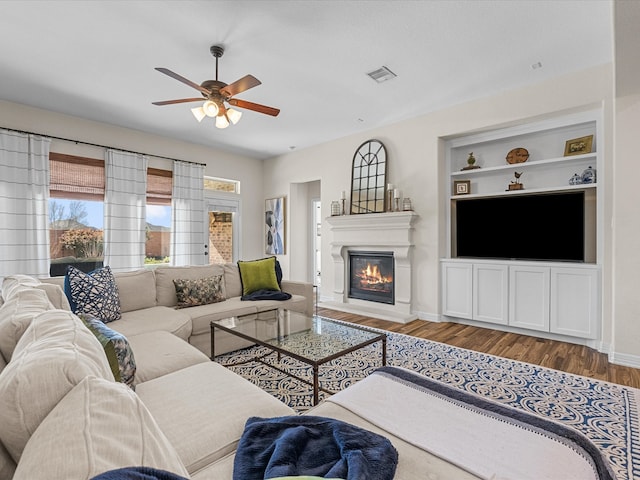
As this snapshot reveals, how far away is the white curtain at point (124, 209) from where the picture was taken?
4672 millimetres

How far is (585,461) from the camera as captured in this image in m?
1.07

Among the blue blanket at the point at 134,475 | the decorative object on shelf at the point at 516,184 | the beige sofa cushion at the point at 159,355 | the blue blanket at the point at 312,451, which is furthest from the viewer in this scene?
the decorative object on shelf at the point at 516,184

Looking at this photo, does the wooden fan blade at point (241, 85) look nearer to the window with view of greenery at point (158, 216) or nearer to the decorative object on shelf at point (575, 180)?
the window with view of greenery at point (158, 216)

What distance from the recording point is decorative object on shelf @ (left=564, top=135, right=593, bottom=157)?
3516 mm

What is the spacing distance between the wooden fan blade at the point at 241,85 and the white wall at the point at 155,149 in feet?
9.70

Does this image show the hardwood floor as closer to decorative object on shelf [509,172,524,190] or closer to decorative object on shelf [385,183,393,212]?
decorative object on shelf [385,183,393,212]

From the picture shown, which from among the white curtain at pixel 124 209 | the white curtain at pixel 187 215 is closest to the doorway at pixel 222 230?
the white curtain at pixel 187 215

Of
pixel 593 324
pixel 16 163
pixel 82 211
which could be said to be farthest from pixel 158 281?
pixel 593 324

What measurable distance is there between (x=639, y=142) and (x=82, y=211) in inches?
250

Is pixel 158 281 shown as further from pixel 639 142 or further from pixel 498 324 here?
pixel 639 142

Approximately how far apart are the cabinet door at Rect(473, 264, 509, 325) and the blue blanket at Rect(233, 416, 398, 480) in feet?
11.4

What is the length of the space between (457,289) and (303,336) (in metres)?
2.62

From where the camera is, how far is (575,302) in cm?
345

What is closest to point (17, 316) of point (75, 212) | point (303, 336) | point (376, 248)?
point (303, 336)
